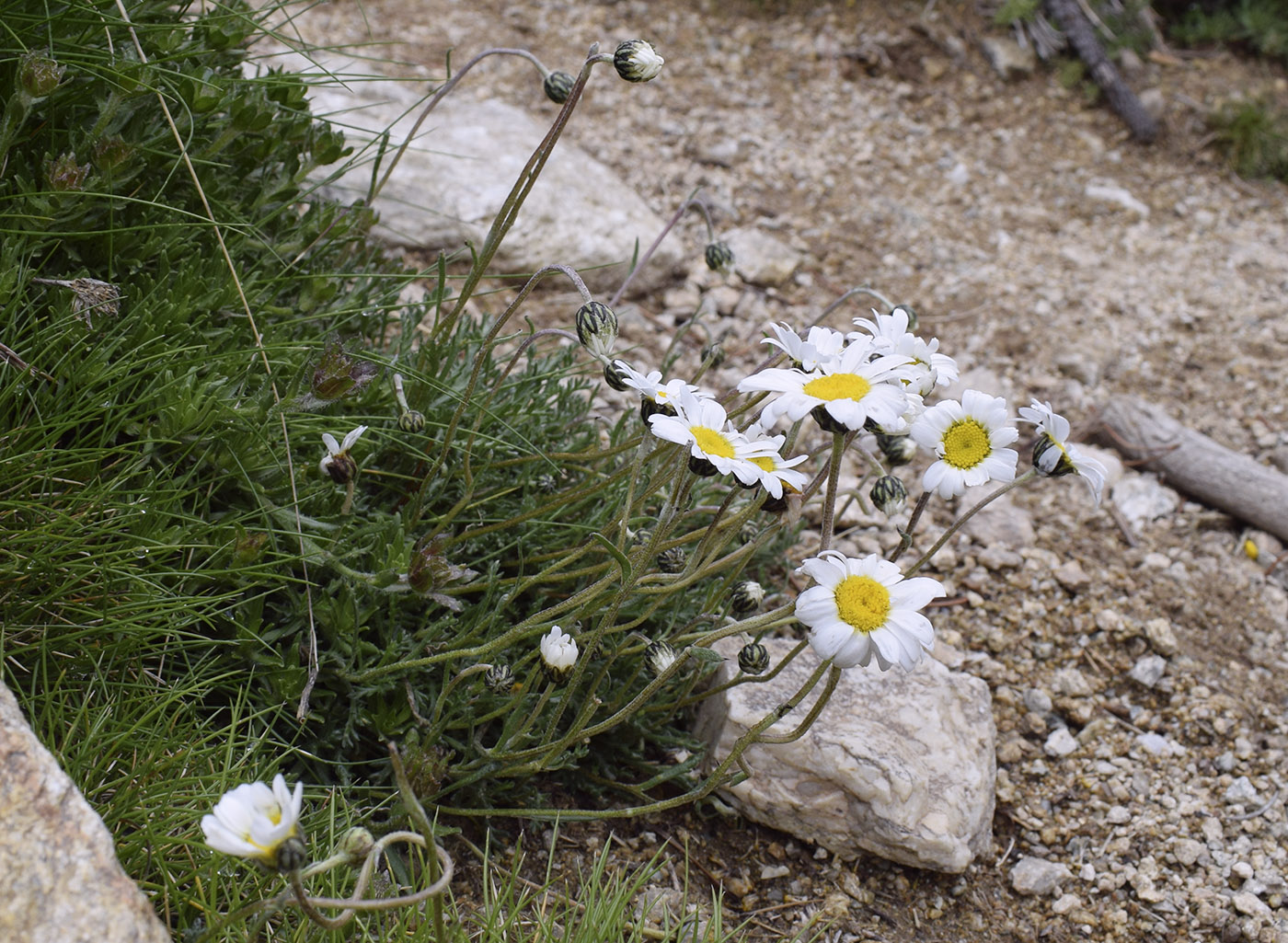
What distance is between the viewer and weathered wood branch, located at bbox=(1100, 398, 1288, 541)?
3.44 meters

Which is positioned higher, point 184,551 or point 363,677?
point 184,551

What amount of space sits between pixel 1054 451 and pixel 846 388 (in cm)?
Result: 42

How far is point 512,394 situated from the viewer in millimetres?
2805

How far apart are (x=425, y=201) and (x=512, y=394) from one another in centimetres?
147

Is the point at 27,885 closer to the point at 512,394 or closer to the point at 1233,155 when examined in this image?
the point at 512,394

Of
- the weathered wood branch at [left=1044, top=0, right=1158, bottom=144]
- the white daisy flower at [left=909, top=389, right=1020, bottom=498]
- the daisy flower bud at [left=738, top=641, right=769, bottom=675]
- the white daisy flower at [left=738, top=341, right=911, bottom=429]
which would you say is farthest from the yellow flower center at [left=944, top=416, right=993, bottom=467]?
the weathered wood branch at [left=1044, top=0, right=1158, bottom=144]

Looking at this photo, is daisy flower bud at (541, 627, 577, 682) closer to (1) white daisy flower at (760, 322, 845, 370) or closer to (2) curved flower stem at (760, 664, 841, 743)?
(2) curved flower stem at (760, 664, 841, 743)

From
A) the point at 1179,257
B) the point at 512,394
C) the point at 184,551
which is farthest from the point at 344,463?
the point at 1179,257

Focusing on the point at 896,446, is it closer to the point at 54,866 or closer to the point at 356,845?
the point at 356,845

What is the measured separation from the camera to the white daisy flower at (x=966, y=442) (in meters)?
1.80

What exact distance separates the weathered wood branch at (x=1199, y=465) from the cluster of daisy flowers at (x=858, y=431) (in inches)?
76.7

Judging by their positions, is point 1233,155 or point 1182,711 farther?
point 1233,155

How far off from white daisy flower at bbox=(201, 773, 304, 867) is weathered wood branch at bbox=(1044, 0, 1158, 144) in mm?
5320

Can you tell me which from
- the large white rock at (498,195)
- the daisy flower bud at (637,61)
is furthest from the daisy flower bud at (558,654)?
the large white rock at (498,195)
